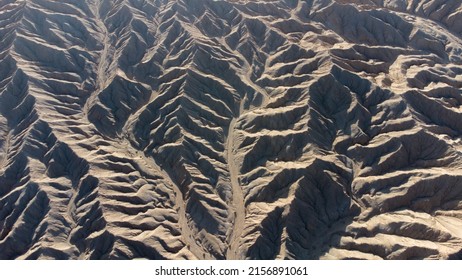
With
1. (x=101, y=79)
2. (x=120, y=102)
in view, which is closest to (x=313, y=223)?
(x=120, y=102)

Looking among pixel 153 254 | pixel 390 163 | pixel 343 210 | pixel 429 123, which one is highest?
pixel 429 123

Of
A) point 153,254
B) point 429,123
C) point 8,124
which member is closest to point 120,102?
point 8,124

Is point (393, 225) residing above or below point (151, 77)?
below

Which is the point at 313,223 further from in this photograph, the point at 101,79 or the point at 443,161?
the point at 101,79

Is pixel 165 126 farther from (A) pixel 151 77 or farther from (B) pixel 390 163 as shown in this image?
(B) pixel 390 163

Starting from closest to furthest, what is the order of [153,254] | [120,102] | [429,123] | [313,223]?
[153,254]
[313,223]
[429,123]
[120,102]

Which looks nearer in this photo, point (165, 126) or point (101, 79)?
point (165, 126)

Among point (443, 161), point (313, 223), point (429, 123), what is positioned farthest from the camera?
point (429, 123)
